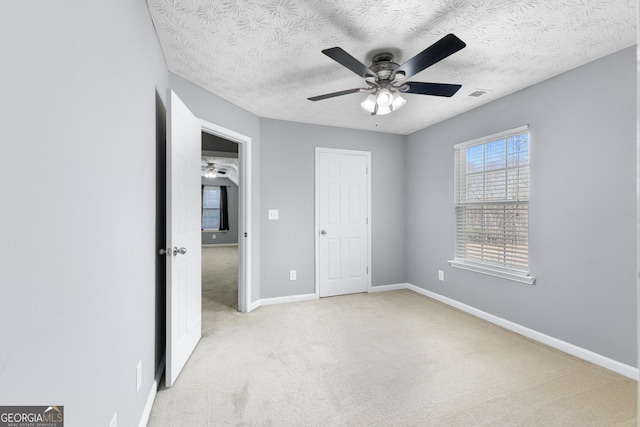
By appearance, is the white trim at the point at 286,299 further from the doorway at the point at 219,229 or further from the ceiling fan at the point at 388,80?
the ceiling fan at the point at 388,80

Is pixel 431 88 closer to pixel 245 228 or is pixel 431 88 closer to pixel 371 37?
pixel 371 37

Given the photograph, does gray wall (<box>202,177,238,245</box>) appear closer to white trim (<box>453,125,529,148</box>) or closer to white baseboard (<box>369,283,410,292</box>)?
white baseboard (<box>369,283,410,292</box>)

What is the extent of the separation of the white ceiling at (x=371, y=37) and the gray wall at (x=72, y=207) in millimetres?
530

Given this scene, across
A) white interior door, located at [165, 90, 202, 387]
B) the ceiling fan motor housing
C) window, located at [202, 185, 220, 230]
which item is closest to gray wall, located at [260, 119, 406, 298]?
white interior door, located at [165, 90, 202, 387]

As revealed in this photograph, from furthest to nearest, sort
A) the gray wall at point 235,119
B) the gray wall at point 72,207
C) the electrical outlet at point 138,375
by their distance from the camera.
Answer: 1. the gray wall at point 235,119
2. the electrical outlet at point 138,375
3. the gray wall at point 72,207

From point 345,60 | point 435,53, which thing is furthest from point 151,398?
point 435,53

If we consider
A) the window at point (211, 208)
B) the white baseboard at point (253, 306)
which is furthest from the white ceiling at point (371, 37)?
the window at point (211, 208)

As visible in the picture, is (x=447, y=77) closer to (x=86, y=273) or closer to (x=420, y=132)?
(x=420, y=132)

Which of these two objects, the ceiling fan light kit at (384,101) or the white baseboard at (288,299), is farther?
the white baseboard at (288,299)

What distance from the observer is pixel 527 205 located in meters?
2.86

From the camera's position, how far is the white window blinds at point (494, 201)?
9.56 ft

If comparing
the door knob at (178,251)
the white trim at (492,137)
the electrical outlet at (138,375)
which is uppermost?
the white trim at (492,137)

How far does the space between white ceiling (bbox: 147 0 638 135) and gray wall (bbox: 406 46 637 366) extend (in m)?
0.25

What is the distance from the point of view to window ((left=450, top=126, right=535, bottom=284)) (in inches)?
115
